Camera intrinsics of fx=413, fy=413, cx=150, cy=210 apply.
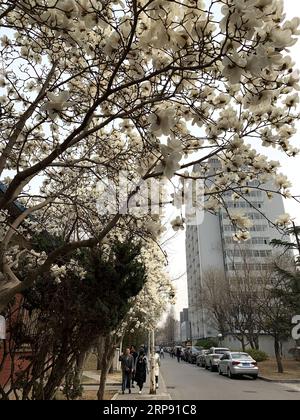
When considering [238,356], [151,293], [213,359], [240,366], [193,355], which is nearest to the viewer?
[151,293]

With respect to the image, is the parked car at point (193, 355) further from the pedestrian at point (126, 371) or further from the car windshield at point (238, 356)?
the pedestrian at point (126, 371)

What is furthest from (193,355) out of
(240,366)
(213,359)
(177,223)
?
(177,223)

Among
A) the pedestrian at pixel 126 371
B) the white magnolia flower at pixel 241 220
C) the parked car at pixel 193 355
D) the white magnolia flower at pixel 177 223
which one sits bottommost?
the pedestrian at pixel 126 371

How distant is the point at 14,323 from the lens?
718 cm

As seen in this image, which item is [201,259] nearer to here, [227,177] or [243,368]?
[243,368]

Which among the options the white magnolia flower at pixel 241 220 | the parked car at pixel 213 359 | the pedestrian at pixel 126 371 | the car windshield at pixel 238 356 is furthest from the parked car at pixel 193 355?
the white magnolia flower at pixel 241 220

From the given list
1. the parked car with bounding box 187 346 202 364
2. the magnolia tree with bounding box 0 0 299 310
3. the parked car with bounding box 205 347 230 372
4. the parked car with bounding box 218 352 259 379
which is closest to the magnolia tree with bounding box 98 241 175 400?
the parked car with bounding box 218 352 259 379

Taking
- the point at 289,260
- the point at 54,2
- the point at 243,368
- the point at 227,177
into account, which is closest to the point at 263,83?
the point at 227,177

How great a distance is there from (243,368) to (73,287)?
651 inches

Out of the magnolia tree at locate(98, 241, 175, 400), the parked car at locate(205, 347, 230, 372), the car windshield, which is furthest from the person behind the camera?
the parked car at locate(205, 347, 230, 372)

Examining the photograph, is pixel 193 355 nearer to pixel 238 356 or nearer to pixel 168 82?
pixel 238 356

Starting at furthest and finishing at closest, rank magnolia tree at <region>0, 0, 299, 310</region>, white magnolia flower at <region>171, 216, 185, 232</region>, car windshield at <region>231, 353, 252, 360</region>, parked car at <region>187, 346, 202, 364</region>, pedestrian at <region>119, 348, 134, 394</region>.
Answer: parked car at <region>187, 346, 202, 364</region>
car windshield at <region>231, 353, 252, 360</region>
pedestrian at <region>119, 348, 134, 394</region>
white magnolia flower at <region>171, 216, 185, 232</region>
magnolia tree at <region>0, 0, 299, 310</region>

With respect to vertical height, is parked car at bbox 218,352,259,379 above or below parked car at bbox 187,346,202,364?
below

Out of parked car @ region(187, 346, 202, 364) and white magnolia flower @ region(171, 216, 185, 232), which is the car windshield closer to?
parked car @ region(187, 346, 202, 364)
